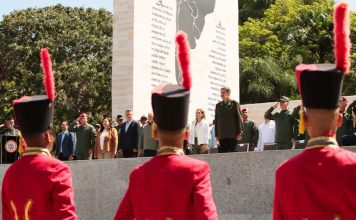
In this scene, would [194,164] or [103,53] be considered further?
[103,53]

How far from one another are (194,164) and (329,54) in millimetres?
33798

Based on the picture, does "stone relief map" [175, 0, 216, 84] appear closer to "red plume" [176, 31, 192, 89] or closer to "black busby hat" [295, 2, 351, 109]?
"red plume" [176, 31, 192, 89]

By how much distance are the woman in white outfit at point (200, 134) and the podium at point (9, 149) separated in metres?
3.95

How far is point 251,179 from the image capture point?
11141mm

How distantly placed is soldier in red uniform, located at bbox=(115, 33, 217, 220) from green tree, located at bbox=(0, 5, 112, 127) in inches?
1145

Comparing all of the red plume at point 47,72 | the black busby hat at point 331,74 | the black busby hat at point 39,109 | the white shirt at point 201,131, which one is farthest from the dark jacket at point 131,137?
the black busby hat at point 331,74

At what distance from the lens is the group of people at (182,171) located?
4242 mm

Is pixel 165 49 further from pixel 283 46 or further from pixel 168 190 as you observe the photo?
pixel 283 46

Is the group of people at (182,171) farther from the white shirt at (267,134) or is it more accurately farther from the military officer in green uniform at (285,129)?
the white shirt at (267,134)

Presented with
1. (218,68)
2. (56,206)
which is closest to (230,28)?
(218,68)

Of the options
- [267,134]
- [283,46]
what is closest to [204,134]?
[267,134]

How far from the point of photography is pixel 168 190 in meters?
4.96

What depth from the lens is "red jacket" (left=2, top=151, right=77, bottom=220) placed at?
17.8ft

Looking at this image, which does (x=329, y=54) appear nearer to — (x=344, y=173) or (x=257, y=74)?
(x=257, y=74)
